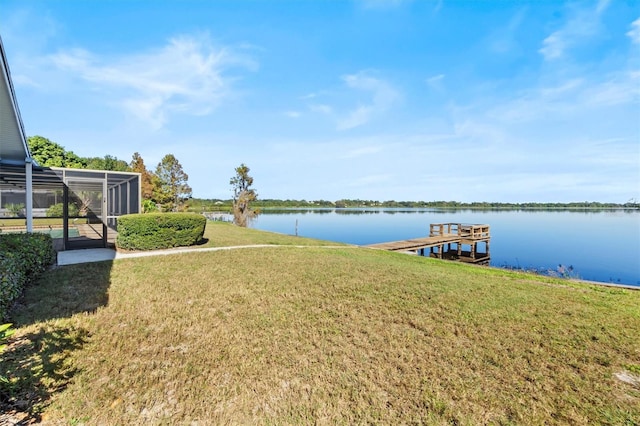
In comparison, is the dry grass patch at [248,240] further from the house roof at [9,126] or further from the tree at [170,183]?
the tree at [170,183]

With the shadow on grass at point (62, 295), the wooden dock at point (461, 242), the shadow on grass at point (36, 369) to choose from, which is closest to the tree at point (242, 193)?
the wooden dock at point (461, 242)

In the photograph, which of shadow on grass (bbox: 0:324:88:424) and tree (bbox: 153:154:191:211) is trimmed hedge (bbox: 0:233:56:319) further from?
tree (bbox: 153:154:191:211)

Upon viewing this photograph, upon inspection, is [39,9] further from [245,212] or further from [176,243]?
Answer: [245,212]

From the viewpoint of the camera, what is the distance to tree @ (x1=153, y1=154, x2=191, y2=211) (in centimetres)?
2819

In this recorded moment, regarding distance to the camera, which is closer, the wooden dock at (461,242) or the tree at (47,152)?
the wooden dock at (461,242)

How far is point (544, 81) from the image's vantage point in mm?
12789

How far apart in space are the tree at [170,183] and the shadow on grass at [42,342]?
24960 mm

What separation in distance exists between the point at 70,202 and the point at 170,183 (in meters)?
16.7

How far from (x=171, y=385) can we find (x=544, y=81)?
58.1 feet

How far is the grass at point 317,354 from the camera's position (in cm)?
228

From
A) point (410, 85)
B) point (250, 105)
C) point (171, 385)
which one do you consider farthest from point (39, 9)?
point (410, 85)

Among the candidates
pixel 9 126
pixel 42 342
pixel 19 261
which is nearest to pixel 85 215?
pixel 9 126

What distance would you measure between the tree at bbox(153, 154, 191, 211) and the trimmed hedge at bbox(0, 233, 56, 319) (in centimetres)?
2290

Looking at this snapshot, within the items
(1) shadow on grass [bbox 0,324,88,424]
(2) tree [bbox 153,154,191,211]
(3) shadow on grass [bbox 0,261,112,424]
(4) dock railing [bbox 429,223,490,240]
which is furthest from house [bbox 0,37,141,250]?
(4) dock railing [bbox 429,223,490,240]
